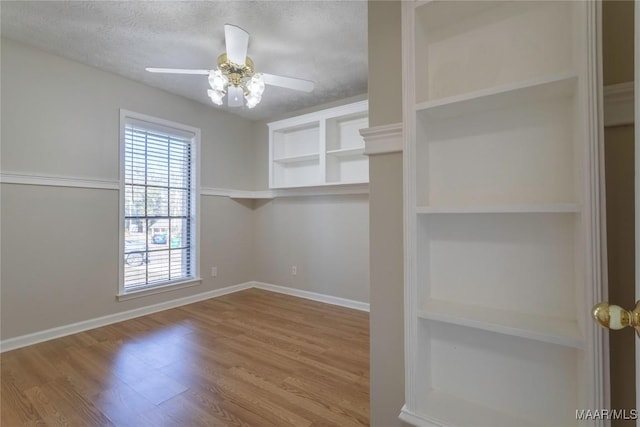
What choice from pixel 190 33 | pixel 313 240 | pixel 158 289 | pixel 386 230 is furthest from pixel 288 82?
pixel 158 289

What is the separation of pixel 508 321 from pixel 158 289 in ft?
12.1

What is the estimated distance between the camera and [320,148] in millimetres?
3605

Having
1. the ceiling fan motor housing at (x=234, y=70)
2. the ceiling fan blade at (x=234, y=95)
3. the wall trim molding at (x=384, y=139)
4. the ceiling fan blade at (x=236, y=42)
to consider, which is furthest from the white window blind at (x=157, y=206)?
the wall trim molding at (x=384, y=139)

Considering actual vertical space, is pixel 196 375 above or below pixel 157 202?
below

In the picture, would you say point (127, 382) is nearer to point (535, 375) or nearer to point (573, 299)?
point (535, 375)

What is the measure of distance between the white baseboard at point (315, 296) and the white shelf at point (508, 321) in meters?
2.58

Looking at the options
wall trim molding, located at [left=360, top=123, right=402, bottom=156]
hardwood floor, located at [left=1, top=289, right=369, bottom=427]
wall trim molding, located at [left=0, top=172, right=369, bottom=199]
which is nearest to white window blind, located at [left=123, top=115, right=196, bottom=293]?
wall trim molding, located at [left=0, top=172, right=369, bottom=199]

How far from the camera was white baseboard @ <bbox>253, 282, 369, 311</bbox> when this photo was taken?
354 cm

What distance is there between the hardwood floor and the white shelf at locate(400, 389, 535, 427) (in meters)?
0.77

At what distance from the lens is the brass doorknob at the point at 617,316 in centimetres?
53

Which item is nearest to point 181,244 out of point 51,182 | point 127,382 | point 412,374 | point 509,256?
point 51,182

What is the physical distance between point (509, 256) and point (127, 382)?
250 centimetres

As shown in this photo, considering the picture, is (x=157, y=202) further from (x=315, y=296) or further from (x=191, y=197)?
(x=315, y=296)

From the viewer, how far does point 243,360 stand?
226 cm
